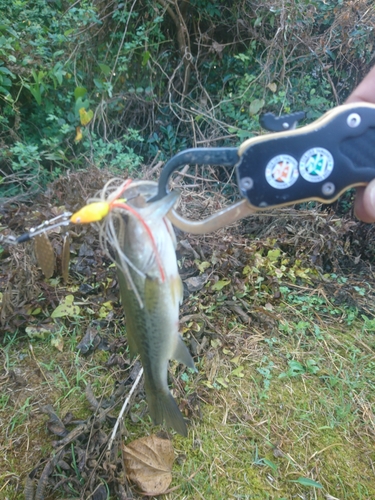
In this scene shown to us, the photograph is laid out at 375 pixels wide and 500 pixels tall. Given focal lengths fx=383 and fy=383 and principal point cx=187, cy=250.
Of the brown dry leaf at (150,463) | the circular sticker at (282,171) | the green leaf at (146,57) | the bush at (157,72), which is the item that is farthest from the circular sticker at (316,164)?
the green leaf at (146,57)

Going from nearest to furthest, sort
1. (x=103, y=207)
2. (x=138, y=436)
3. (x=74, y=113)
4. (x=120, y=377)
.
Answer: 1. (x=103, y=207)
2. (x=138, y=436)
3. (x=120, y=377)
4. (x=74, y=113)

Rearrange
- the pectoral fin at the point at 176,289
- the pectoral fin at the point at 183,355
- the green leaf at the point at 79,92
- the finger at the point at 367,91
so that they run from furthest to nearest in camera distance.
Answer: the green leaf at the point at 79,92 → the finger at the point at 367,91 → the pectoral fin at the point at 183,355 → the pectoral fin at the point at 176,289

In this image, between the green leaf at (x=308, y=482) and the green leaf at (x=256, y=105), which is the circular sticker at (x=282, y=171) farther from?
the green leaf at (x=256, y=105)

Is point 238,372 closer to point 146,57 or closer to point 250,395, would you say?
point 250,395

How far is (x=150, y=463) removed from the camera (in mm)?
2025

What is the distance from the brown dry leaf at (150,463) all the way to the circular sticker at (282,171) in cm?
157

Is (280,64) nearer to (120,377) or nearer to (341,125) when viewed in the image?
(341,125)

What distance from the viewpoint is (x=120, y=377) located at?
7.77ft

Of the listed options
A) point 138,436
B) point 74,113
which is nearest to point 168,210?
point 138,436

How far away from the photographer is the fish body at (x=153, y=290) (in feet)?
3.97

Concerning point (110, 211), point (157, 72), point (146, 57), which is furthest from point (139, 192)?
point (157, 72)

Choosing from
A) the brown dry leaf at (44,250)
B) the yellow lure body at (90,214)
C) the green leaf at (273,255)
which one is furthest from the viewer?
the green leaf at (273,255)

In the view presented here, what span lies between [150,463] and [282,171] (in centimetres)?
166

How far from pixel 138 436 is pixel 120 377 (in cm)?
36
